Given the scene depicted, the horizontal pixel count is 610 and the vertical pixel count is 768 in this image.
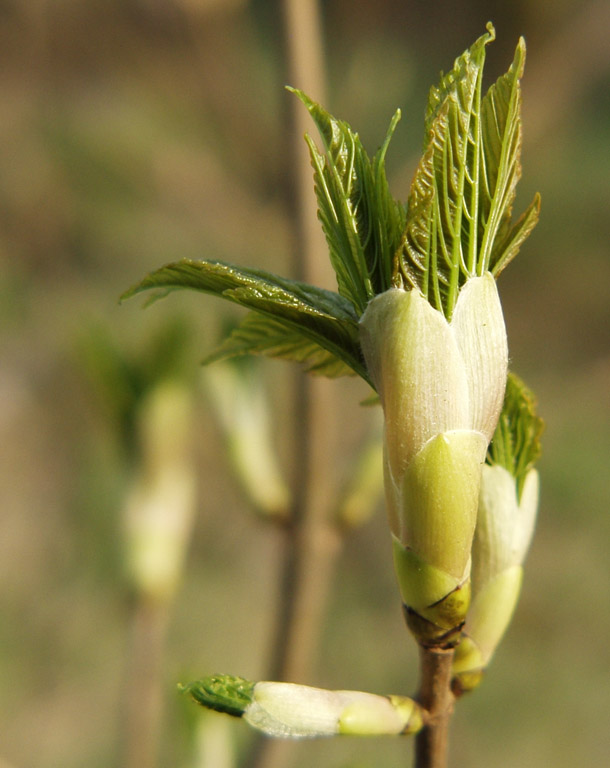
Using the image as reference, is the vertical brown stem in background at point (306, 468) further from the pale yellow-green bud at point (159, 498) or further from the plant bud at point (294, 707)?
the plant bud at point (294, 707)

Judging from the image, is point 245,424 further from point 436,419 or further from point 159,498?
point 436,419

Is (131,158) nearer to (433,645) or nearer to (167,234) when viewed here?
(167,234)

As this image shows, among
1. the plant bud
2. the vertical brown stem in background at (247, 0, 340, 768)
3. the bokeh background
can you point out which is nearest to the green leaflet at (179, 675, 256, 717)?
the plant bud

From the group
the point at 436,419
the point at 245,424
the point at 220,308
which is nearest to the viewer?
the point at 436,419

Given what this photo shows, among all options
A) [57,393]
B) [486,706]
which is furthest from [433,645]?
[57,393]

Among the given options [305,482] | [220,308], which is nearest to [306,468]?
[305,482]

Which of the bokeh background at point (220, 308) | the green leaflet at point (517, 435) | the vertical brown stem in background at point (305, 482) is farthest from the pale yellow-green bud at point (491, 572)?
the bokeh background at point (220, 308)
